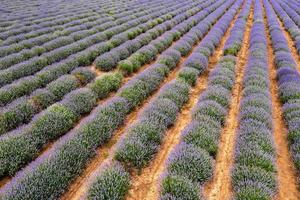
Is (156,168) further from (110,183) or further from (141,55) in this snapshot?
(141,55)

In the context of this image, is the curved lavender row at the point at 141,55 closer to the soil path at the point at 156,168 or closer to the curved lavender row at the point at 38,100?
the curved lavender row at the point at 38,100

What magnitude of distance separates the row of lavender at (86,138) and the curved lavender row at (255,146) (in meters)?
2.72

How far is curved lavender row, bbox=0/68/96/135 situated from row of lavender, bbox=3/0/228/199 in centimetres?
149

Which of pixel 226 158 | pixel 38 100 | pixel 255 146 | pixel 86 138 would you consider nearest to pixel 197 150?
pixel 226 158

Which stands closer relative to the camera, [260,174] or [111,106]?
[260,174]

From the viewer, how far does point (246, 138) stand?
6.76 meters

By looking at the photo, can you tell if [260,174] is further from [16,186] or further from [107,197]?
[16,186]

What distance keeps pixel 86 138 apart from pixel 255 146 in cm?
333

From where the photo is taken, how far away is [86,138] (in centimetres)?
644

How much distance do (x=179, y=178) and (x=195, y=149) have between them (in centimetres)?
101

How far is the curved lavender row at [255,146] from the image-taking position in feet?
17.3

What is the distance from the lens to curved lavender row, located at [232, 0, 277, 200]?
528cm

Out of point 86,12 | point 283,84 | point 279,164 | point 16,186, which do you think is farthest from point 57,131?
point 86,12

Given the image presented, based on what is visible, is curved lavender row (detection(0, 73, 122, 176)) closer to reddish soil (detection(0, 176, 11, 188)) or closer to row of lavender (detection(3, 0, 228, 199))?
reddish soil (detection(0, 176, 11, 188))
